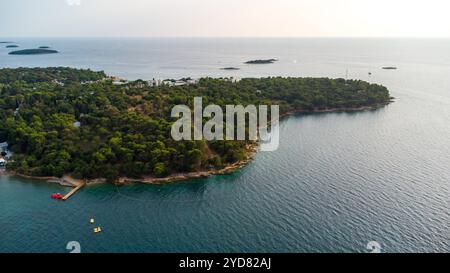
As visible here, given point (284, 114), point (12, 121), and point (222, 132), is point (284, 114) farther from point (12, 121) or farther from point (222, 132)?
point (12, 121)

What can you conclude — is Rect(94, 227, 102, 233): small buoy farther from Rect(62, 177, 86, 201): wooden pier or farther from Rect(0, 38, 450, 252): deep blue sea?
Rect(62, 177, 86, 201): wooden pier

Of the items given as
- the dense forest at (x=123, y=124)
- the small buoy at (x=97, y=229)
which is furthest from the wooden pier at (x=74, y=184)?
the small buoy at (x=97, y=229)

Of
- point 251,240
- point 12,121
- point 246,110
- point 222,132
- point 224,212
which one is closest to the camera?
point 251,240

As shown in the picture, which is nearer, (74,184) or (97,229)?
(97,229)

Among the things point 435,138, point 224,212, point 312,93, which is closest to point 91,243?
point 224,212

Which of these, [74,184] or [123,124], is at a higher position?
[123,124]

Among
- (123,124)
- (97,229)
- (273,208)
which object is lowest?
(97,229)

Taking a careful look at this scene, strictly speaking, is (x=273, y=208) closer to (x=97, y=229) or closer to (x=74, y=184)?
(x=97, y=229)

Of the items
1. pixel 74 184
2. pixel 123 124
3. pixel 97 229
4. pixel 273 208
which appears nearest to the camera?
pixel 97 229

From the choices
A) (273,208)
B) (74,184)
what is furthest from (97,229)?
(273,208)
